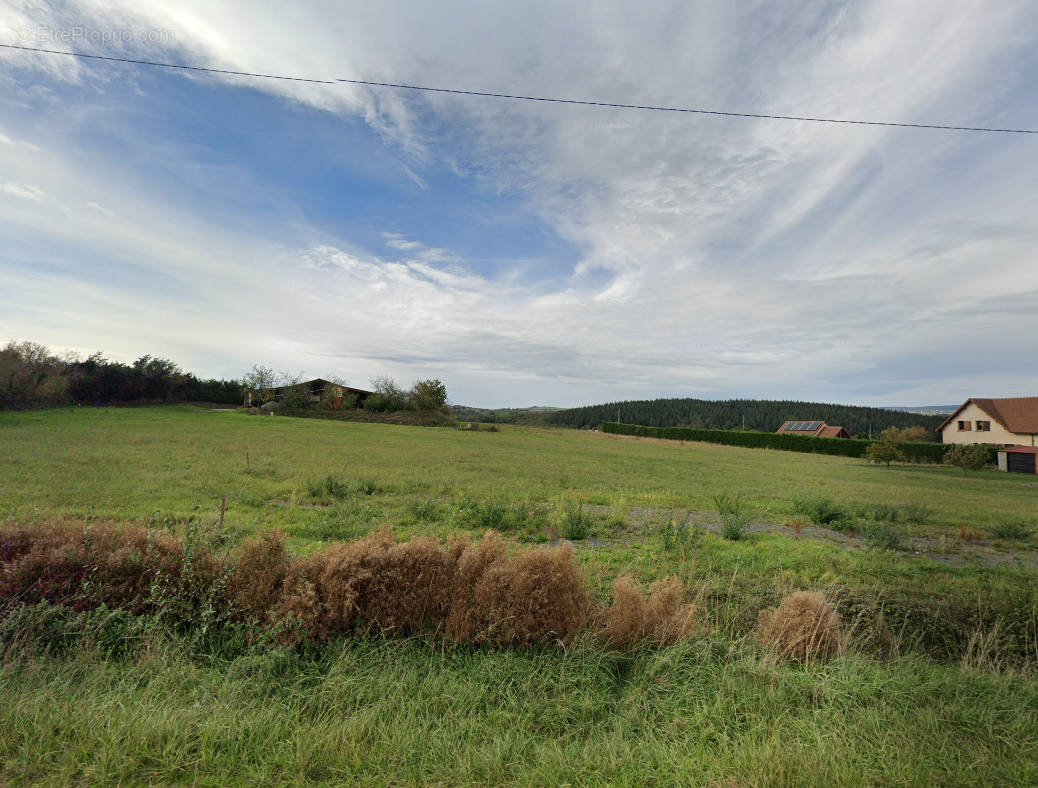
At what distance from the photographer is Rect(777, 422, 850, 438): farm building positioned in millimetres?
61969

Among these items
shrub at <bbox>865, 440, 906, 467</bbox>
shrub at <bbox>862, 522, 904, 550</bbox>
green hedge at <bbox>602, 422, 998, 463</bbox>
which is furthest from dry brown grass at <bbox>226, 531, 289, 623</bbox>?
green hedge at <bbox>602, 422, 998, 463</bbox>

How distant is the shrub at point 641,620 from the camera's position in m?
4.17

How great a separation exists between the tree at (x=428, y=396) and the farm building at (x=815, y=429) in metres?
46.6

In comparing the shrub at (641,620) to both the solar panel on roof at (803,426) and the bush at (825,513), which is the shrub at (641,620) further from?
the solar panel on roof at (803,426)

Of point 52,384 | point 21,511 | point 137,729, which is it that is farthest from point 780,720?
point 52,384

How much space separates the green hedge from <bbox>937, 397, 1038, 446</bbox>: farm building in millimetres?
4533

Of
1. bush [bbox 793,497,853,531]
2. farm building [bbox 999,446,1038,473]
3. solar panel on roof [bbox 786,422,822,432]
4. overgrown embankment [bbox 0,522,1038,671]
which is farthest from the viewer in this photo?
solar panel on roof [bbox 786,422,822,432]

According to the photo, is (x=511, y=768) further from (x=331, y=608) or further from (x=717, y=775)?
(x=331, y=608)

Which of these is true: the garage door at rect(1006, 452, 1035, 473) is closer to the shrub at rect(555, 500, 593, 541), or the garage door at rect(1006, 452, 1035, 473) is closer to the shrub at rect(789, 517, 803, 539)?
the shrub at rect(789, 517, 803, 539)

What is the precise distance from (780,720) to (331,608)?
11.6 ft

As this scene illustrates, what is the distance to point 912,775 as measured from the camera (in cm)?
262

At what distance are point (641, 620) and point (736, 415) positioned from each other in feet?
339

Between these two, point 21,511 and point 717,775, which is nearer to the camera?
point 717,775

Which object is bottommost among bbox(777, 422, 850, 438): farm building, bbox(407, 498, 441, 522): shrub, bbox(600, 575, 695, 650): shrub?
bbox(407, 498, 441, 522): shrub
